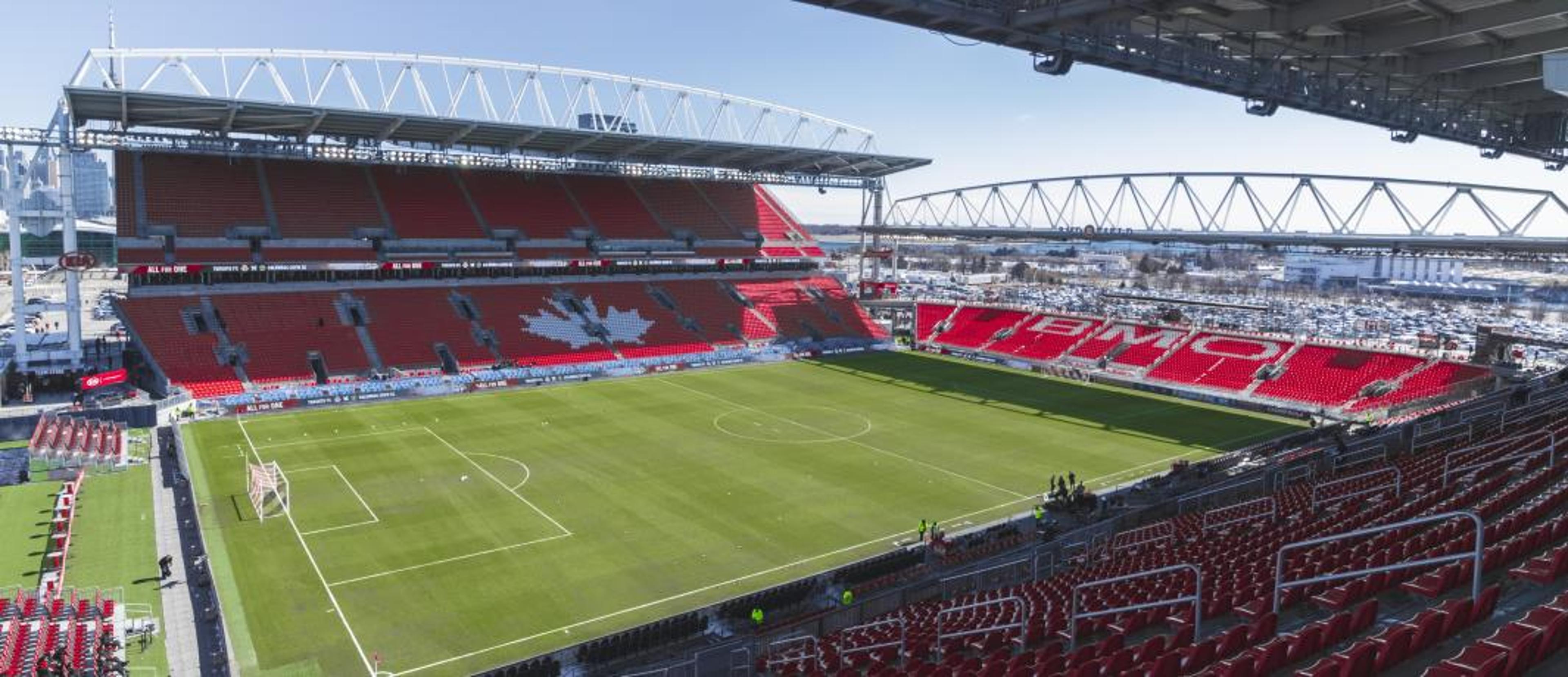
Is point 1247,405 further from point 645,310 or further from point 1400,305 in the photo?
point 1400,305

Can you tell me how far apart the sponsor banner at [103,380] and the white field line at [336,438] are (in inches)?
323

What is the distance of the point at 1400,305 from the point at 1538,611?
117212mm

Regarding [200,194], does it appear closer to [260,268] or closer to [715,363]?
[260,268]

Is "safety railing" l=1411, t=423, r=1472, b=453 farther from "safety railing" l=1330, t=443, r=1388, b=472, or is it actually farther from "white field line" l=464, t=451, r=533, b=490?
"white field line" l=464, t=451, r=533, b=490

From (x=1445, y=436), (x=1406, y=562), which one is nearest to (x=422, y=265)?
(x=1445, y=436)

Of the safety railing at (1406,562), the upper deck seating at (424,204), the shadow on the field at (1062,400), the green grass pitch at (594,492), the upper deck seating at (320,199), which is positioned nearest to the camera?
the safety railing at (1406,562)

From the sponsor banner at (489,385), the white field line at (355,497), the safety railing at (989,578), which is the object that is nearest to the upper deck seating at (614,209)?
the sponsor banner at (489,385)

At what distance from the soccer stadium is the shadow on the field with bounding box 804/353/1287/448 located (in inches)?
15.6

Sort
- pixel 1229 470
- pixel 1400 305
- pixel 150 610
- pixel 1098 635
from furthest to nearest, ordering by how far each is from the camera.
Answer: pixel 1400 305
pixel 1229 470
pixel 150 610
pixel 1098 635

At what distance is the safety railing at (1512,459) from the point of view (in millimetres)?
17422

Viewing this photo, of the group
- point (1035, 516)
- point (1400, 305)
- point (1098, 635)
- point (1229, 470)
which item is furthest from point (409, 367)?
point (1400, 305)

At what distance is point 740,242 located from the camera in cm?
7200

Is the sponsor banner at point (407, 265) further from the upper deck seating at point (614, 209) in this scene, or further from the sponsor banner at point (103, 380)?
the sponsor banner at point (103, 380)

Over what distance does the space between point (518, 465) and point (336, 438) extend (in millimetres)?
9237
